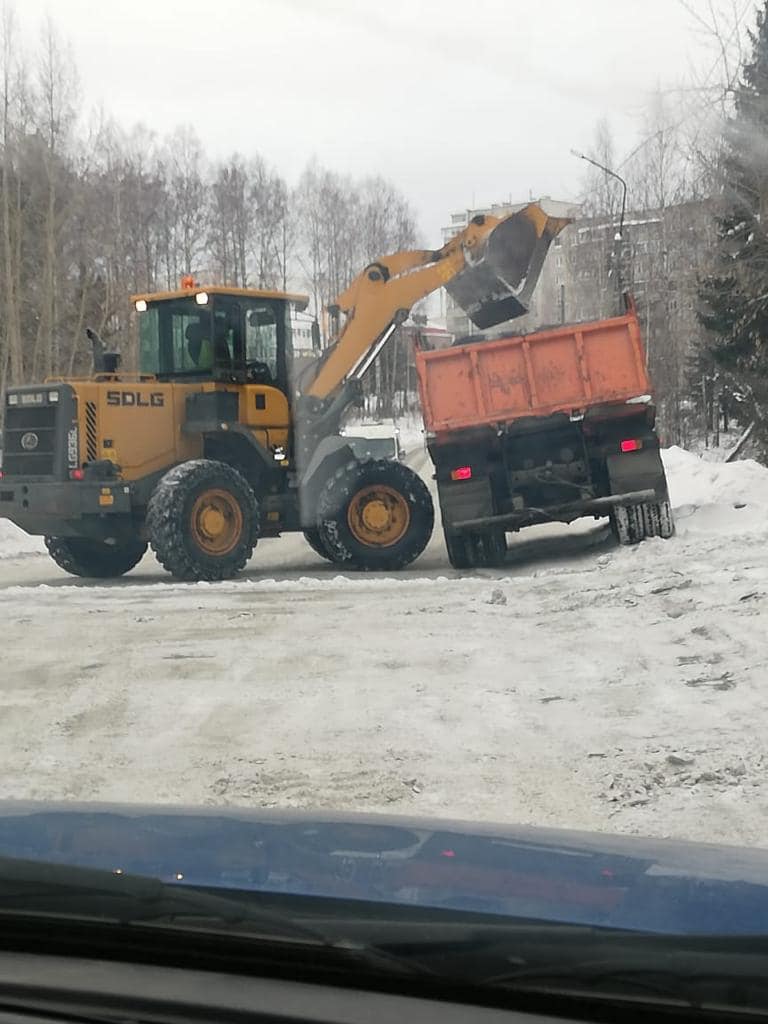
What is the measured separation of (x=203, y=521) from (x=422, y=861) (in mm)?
10366

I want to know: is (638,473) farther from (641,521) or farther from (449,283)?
(449,283)

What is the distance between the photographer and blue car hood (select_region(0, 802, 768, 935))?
1.94 m

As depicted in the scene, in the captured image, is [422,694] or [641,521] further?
[641,521]

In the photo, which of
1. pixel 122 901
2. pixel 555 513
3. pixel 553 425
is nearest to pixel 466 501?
pixel 555 513

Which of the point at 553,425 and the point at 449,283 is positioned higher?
the point at 449,283

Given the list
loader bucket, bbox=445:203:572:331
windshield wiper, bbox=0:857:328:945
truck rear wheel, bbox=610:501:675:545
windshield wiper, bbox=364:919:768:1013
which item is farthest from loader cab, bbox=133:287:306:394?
windshield wiper, bbox=364:919:768:1013

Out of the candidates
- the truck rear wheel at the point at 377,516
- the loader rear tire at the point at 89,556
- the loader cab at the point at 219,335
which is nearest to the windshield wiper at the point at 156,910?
the truck rear wheel at the point at 377,516

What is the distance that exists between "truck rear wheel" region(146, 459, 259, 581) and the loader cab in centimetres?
120

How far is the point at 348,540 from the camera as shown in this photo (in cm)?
1315

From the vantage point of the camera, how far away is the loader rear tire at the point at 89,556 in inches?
550

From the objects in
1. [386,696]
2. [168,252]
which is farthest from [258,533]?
[168,252]

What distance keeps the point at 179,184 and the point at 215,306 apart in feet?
158

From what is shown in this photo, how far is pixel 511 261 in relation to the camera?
13.6m

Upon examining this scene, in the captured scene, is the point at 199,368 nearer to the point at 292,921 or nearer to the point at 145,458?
the point at 145,458
